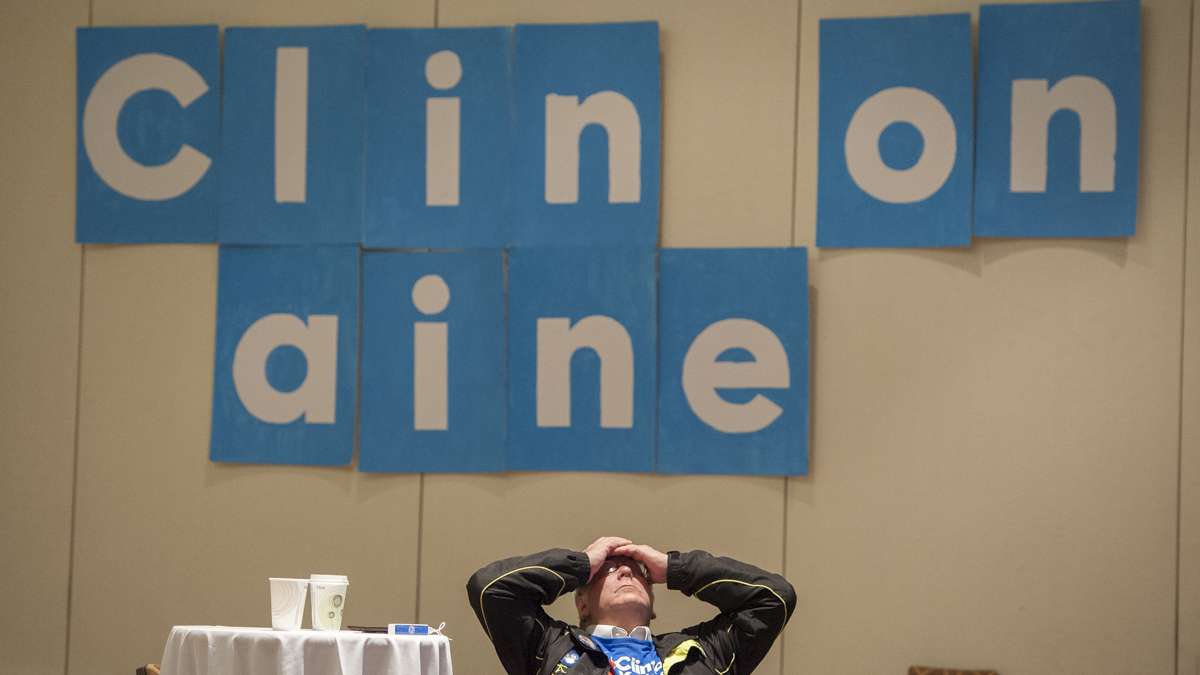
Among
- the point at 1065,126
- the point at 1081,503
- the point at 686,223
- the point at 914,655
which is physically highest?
the point at 1065,126

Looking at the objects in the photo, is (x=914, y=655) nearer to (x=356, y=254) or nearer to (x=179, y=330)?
(x=356, y=254)

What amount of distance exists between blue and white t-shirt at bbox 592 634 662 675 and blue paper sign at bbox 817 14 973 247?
1.71 metres

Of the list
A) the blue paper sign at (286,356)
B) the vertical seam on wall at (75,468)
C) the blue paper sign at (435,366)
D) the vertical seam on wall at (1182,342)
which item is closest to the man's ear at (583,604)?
the blue paper sign at (435,366)

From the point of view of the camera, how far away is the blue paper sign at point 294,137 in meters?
4.92

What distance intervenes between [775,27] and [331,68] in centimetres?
160

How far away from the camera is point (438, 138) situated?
16.0 feet

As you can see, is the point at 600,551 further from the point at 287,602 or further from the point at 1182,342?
the point at 1182,342

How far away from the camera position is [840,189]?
471 centimetres

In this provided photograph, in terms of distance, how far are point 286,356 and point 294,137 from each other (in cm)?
80

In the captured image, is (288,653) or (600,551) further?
(600,551)

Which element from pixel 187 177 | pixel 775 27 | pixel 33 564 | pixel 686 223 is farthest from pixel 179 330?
pixel 775 27

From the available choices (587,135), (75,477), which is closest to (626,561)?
(587,135)

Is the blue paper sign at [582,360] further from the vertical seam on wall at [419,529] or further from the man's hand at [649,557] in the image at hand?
the man's hand at [649,557]

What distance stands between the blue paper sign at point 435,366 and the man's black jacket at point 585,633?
3.73 feet
